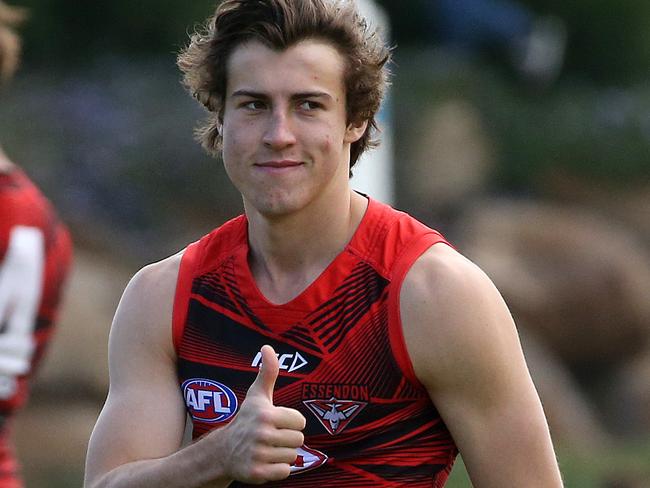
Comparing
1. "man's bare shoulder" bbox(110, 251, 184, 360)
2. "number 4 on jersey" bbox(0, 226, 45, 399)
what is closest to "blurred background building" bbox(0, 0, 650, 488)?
"number 4 on jersey" bbox(0, 226, 45, 399)

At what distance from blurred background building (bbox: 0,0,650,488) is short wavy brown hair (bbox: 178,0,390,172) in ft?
19.5

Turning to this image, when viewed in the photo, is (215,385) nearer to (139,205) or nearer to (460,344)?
(460,344)

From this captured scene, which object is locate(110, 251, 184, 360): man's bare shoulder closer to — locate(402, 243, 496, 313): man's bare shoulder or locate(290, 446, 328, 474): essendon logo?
locate(290, 446, 328, 474): essendon logo

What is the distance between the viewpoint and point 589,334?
1092 centimetres

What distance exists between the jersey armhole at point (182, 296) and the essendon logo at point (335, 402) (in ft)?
1.20

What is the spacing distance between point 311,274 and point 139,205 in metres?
7.74

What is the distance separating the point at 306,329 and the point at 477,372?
0.41 metres

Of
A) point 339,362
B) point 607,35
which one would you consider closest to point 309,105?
point 339,362

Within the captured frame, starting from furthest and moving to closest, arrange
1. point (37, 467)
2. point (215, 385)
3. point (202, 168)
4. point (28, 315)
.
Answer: point (202, 168)
point (37, 467)
point (28, 315)
point (215, 385)

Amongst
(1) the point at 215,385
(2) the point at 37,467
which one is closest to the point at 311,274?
(1) the point at 215,385

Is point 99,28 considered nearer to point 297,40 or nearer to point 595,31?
point 595,31

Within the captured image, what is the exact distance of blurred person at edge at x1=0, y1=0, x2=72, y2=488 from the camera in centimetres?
416

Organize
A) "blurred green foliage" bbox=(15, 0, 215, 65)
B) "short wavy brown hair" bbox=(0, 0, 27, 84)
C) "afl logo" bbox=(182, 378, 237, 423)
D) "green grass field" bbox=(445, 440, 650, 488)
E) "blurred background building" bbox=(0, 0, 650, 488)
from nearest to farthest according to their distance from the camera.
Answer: "afl logo" bbox=(182, 378, 237, 423) < "short wavy brown hair" bbox=(0, 0, 27, 84) < "green grass field" bbox=(445, 440, 650, 488) < "blurred background building" bbox=(0, 0, 650, 488) < "blurred green foliage" bbox=(15, 0, 215, 65)

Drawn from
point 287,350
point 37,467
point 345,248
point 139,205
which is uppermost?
point 139,205
